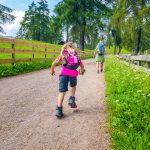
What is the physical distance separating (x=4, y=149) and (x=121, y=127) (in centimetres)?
182

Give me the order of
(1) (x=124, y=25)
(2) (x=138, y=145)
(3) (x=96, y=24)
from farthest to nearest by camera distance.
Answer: (3) (x=96, y=24) < (1) (x=124, y=25) < (2) (x=138, y=145)

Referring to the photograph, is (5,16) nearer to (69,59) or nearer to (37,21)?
(69,59)

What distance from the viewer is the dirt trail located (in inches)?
173

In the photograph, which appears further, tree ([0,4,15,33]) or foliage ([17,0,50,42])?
foliage ([17,0,50,42])

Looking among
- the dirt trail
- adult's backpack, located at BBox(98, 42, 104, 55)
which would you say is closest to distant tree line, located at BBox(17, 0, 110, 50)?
adult's backpack, located at BBox(98, 42, 104, 55)

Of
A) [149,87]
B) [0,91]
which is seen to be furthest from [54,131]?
[0,91]

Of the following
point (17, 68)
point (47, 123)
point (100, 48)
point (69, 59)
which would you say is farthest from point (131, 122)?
point (100, 48)

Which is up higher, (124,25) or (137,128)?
(124,25)

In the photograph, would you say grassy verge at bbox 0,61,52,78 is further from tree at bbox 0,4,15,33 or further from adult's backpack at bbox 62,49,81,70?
tree at bbox 0,4,15,33

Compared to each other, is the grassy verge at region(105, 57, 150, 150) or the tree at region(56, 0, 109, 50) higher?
the tree at region(56, 0, 109, 50)

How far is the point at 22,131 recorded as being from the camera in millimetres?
4914

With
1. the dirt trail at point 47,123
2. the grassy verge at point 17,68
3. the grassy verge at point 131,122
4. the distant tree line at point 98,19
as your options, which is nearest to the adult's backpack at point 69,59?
the dirt trail at point 47,123

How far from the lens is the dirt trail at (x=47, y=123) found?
4.38m

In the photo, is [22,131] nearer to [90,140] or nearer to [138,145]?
[90,140]
